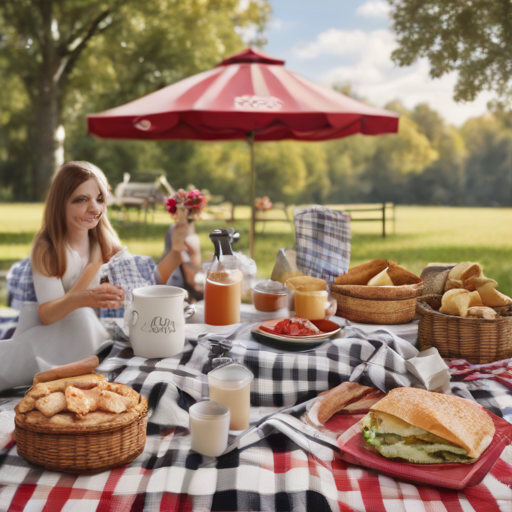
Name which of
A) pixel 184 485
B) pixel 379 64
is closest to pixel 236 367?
pixel 184 485

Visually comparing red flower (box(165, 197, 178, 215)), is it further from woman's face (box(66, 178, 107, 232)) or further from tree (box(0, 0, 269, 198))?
tree (box(0, 0, 269, 198))

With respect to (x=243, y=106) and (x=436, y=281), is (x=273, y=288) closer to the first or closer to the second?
(x=436, y=281)

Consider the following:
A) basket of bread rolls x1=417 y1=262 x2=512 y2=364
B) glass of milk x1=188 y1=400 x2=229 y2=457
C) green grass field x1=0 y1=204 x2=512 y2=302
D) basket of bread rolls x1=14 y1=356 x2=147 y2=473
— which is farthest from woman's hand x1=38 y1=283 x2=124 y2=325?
green grass field x1=0 y1=204 x2=512 y2=302

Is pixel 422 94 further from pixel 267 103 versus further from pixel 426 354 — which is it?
pixel 426 354

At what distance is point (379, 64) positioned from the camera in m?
35.8

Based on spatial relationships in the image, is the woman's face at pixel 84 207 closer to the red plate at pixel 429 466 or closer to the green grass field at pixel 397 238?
the red plate at pixel 429 466

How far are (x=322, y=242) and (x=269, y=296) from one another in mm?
547

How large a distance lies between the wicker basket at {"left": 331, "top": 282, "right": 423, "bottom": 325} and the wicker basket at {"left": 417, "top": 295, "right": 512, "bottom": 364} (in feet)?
0.22

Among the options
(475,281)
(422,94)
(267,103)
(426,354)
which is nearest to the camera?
(426,354)

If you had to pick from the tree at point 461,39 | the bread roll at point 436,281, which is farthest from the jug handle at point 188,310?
the tree at point 461,39

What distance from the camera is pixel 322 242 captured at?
2422 millimetres

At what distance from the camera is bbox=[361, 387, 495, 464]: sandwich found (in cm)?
133

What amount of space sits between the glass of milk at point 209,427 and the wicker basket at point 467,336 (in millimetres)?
904

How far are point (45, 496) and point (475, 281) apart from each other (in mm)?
1585
